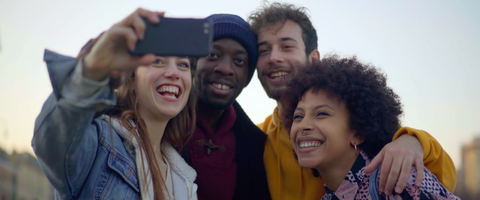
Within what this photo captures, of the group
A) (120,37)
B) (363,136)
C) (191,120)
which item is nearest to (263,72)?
(191,120)

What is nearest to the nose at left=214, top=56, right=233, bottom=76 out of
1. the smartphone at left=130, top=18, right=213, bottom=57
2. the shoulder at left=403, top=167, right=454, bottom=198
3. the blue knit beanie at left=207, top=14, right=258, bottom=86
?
the blue knit beanie at left=207, top=14, right=258, bottom=86

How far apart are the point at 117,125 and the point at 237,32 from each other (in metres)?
1.86

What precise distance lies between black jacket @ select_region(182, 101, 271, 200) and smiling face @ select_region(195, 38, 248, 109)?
0.31m

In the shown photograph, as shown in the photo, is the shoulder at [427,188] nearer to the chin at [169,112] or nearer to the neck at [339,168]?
the neck at [339,168]

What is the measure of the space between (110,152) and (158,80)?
2.82ft

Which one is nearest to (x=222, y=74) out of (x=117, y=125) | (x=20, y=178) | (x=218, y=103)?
(x=218, y=103)

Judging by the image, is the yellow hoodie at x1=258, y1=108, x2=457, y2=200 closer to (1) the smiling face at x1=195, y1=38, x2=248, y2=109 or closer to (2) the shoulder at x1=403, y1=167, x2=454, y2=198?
(2) the shoulder at x1=403, y1=167, x2=454, y2=198

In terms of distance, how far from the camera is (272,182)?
14.2 ft

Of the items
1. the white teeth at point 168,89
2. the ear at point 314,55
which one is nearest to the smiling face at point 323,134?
the white teeth at point 168,89

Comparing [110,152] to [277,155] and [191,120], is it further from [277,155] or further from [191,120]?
[277,155]

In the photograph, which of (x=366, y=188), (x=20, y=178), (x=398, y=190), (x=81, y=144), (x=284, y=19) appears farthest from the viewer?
(x=20, y=178)

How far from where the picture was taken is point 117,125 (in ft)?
10.1

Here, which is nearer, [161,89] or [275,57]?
[161,89]

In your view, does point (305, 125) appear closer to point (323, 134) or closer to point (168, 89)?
point (323, 134)
